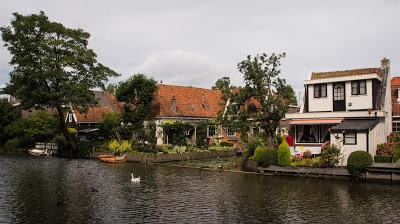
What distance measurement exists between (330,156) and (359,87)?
32.9 feet

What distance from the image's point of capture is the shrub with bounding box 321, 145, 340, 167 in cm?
3344

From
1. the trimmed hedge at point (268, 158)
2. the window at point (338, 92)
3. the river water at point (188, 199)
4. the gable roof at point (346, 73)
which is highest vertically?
the gable roof at point (346, 73)

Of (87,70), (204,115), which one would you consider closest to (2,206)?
→ (87,70)

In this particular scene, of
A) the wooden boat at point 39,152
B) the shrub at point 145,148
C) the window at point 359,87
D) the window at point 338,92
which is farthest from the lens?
the wooden boat at point 39,152

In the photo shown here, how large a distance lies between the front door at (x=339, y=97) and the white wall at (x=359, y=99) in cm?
44

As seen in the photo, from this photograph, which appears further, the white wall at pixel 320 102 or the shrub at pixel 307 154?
the white wall at pixel 320 102

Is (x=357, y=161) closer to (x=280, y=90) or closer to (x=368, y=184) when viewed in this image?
(x=368, y=184)

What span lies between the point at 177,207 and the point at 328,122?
21.9m

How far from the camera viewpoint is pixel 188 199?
2416cm

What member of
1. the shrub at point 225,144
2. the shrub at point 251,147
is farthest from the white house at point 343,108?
the shrub at point 225,144

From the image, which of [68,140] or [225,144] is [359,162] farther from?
[68,140]

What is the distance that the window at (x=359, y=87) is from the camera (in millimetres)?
39719

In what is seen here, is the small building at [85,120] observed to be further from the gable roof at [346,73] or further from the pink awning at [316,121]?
the gable roof at [346,73]

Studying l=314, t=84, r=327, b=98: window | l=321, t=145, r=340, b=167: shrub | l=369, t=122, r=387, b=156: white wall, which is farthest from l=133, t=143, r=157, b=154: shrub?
l=369, t=122, r=387, b=156: white wall
